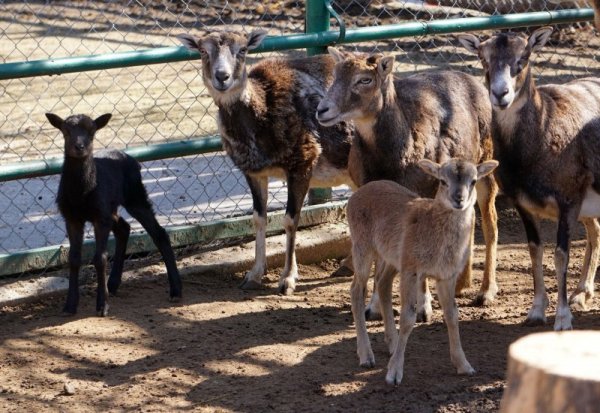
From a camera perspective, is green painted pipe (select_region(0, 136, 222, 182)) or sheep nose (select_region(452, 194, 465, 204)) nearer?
sheep nose (select_region(452, 194, 465, 204))

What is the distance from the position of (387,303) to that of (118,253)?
6.84 feet

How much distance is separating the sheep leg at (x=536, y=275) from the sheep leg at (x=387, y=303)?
103cm

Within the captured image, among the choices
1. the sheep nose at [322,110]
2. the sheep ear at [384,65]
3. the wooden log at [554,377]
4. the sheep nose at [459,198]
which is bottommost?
the sheep nose at [459,198]

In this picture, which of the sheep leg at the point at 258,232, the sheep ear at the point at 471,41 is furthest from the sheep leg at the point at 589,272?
the sheep leg at the point at 258,232

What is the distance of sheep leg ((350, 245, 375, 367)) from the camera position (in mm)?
6492

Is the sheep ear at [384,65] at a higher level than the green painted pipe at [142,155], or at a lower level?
higher

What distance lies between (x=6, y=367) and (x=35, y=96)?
6.46 metres

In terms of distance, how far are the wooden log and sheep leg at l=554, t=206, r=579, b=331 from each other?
362 centimetres

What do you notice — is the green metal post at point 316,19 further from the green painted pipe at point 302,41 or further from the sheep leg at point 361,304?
the sheep leg at point 361,304

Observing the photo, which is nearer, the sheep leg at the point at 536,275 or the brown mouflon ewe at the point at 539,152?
the brown mouflon ewe at the point at 539,152

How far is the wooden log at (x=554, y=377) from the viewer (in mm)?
3104

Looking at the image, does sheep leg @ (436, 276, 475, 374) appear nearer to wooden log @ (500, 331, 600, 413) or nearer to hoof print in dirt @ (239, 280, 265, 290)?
hoof print in dirt @ (239, 280, 265, 290)

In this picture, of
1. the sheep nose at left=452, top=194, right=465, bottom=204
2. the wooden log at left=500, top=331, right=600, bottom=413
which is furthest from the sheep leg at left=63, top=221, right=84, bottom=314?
the wooden log at left=500, top=331, right=600, bottom=413

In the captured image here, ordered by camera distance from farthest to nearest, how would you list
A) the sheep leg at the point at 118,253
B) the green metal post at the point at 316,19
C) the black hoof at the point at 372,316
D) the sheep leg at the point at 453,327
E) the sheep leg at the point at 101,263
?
1. the green metal post at the point at 316,19
2. the sheep leg at the point at 118,253
3. the black hoof at the point at 372,316
4. the sheep leg at the point at 101,263
5. the sheep leg at the point at 453,327
